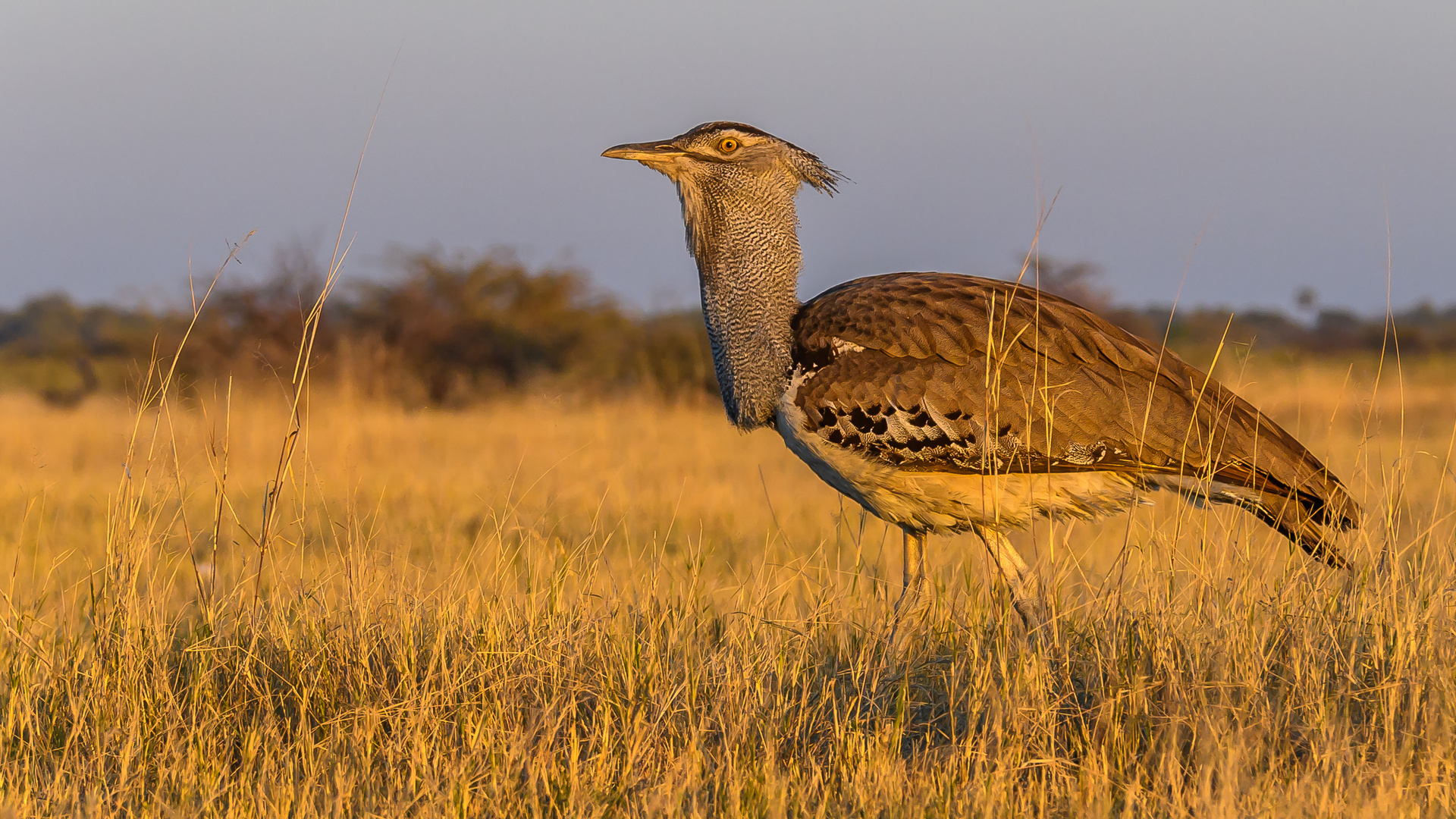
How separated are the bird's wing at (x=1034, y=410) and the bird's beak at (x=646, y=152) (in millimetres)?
898

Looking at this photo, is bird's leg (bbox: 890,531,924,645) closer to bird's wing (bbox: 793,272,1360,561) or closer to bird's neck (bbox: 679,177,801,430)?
bird's wing (bbox: 793,272,1360,561)

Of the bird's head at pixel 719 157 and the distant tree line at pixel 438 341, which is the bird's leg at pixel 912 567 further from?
the distant tree line at pixel 438 341

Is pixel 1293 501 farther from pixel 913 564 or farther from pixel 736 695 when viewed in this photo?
pixel 736 695

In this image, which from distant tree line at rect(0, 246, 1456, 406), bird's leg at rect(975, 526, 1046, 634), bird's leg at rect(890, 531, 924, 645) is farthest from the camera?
distant tree line at rect(0, 246, 1456, 406)

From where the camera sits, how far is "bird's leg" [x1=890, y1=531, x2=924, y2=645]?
3.81 m

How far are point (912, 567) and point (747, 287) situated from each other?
3.72ft

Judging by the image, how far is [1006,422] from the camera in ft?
12.9

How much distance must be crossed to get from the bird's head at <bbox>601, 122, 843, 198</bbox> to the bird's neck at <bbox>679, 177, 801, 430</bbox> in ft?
0.11

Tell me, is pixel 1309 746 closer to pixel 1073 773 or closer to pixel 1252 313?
pixel 1073 773

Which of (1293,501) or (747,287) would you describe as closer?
(1293,501)

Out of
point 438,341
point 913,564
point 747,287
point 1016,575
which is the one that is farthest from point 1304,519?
point 438,341

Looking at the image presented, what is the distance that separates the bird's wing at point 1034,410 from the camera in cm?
389

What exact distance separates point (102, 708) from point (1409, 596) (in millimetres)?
3317

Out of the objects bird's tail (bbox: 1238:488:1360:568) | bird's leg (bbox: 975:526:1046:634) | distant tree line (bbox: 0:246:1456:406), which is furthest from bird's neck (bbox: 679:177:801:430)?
distant tree line (bbox: 0:246:1456:406)
